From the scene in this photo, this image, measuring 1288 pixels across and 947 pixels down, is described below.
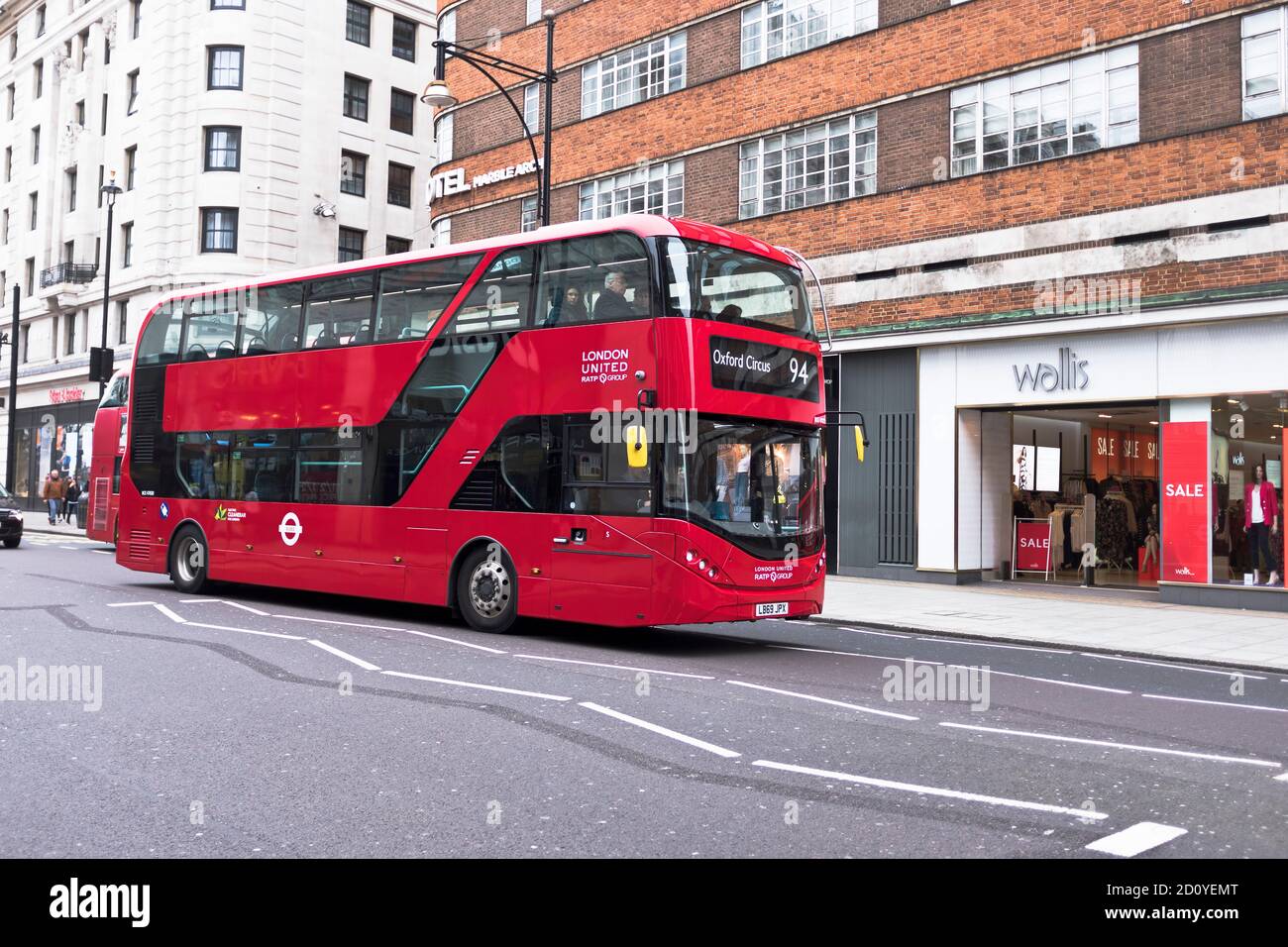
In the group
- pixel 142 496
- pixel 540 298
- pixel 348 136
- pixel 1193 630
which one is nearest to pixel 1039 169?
pixel 1193 630

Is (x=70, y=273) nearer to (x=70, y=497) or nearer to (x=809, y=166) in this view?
(x=70, y=497)

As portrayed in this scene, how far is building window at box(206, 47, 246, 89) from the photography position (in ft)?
127

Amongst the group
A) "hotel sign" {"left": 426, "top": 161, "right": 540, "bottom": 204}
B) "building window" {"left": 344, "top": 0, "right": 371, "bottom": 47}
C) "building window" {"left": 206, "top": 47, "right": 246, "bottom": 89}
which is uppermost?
"building window" {"left": 344, "top": 0, "right": 371, "bottom": 47}

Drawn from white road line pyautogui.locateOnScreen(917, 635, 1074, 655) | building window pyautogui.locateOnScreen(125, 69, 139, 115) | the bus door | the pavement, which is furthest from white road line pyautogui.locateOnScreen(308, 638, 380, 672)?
building window pyautogui.locateOnScreen(125, 69, 139, 115)

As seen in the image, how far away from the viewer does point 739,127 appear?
22.5 m

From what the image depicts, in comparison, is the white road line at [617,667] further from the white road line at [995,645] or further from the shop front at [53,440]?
the shop front at [53,440]

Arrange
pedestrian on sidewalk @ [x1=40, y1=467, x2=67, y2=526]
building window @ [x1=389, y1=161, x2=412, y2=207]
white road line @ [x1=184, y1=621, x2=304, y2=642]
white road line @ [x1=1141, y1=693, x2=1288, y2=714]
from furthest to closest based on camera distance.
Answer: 1. building window @ [x1=389, y1=161, x2=412, y2=207]
2. pedestrian on sidewalk @ [x1=40, y1=467, x2=67, y2=526]
3. white road line @ [x1=184, y1=621, x2=304, y2=642]
4. white road line @ [x1=1141, y1=693, x2=1288, y2=714]

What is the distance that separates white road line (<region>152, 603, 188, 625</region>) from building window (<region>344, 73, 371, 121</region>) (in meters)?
31.2

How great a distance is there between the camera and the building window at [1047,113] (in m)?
17.5

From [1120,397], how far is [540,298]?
990 centimetres

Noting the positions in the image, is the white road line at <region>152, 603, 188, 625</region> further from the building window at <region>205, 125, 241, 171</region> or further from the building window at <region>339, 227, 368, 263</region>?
the building window at <region>339, 227, 368, 263</region>

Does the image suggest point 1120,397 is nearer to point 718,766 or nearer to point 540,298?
point 540,298

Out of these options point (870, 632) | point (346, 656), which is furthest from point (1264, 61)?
point (346, 656)

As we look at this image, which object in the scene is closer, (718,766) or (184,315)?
(718,766)
